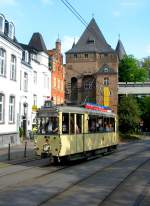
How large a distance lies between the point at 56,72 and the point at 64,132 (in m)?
43.1

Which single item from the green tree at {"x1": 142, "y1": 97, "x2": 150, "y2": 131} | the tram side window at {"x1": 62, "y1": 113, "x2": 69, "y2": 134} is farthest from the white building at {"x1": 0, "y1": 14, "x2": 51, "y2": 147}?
the green tree at {"x1": 142, "y1": 97, "x2": 150, "y2": 131}

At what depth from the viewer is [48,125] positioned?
793 inches

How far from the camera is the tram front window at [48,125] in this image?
19.8 meters

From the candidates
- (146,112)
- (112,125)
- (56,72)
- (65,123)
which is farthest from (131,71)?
(65,123)

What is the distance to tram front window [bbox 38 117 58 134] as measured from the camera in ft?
65.1

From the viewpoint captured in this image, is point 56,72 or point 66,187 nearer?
point 66,187

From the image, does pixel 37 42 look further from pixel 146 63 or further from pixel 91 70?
pixel 146 63

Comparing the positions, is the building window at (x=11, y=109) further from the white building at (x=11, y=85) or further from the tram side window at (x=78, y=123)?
the tram side window at (x=78, y=123)

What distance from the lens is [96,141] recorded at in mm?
24312

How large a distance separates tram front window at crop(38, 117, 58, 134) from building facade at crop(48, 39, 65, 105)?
126 feet

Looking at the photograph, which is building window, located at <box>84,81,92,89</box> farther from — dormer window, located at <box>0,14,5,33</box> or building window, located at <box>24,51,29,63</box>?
dormer window, located at <box>0,14,5,33</box>

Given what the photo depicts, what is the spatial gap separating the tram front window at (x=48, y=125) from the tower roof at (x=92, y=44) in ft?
260

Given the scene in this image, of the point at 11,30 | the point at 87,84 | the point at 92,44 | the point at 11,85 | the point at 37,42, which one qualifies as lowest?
the point at 11,85

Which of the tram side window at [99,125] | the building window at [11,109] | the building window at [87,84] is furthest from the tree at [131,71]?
the tram side window at [99,125]
